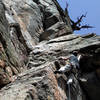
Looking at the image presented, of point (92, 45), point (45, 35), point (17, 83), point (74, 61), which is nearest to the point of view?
point (17, 83)

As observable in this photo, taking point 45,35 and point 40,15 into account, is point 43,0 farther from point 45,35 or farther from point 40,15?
point 45,35

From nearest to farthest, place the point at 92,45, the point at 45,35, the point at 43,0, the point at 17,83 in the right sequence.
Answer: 1. the point at 17,83
2. the point at 92,45
3. the point at 45,35
4. the point at 43,0

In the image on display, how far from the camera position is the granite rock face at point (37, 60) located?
25.2ft

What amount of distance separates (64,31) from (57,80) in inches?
386

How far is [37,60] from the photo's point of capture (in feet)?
41.4

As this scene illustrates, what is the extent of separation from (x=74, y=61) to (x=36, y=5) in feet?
45.0

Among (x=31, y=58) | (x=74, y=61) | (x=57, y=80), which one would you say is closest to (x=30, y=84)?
(x=57, y=80)

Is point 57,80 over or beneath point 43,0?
beneath

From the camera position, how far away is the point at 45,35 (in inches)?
711

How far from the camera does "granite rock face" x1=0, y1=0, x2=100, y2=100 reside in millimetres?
7691

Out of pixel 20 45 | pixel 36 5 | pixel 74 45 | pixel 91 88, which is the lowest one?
pixel 91 88

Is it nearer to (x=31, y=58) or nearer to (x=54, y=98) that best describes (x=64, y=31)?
(x=31, y=58)

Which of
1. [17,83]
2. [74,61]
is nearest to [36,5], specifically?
[74,61]

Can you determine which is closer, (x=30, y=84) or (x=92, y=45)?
(x=30, y=84)
